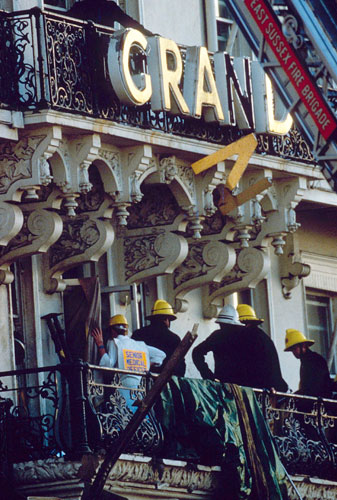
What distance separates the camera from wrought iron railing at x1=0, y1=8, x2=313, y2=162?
1153 inches

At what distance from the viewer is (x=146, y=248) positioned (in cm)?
3203

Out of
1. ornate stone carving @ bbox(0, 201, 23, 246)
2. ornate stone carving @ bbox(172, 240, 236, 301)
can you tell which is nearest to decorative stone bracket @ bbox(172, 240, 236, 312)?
ornate stone carving @ bbox(172, 240, 236, 301)

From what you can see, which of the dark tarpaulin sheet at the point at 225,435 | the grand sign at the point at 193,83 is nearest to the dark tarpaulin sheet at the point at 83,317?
the dark tarpaulin sheet at the point at 225,435

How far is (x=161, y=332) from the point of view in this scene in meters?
30.8

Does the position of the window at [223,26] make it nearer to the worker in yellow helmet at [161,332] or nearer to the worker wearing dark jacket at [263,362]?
the worker wearing dark jacket at [263,362]

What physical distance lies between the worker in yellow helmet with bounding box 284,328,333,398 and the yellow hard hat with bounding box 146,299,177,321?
7.67ft

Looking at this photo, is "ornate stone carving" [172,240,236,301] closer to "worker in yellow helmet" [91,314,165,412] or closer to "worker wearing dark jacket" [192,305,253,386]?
"worker wearing dark jacket" [192,305,253,386]

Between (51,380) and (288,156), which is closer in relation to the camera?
(51,380)

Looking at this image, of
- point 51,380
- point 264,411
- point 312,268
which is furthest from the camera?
point 312,268

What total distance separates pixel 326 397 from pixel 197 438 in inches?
126

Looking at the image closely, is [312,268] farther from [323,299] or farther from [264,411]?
[264,411]

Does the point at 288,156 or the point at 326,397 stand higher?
the point at 288,156

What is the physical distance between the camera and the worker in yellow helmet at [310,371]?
3281 centimetres

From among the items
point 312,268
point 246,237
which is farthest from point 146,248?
point 312,268
